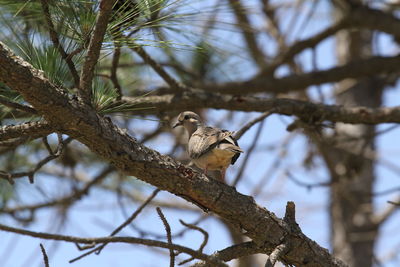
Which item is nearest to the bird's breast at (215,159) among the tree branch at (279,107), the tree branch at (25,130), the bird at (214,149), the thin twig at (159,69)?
the bird at (214,149)

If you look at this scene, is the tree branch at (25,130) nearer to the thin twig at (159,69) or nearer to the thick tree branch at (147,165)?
the thick tree branch at (147,165)

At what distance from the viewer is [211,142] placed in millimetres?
3613

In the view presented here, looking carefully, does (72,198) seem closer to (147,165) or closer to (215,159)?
(215,159)

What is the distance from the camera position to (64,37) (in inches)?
120

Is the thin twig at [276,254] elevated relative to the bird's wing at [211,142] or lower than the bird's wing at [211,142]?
lower

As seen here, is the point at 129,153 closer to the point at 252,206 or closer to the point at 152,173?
the point at 152,173

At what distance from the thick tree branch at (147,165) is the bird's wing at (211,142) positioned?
0.74m

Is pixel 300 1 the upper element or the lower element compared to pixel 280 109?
upper

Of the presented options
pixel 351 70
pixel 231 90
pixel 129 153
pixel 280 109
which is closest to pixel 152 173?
pixel 129 153

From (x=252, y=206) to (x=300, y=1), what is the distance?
468 centimetres

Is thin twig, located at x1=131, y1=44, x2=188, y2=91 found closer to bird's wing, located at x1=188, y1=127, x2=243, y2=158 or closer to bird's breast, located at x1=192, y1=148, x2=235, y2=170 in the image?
bird's wing, located at x1=188, y1=127, x2=243, y2=158

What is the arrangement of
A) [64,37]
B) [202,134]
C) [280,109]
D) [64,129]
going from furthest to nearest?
[280,109], [202,134], [64,37], [64,129]

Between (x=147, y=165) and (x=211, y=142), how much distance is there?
3.81ft

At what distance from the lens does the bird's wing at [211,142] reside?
354cm
